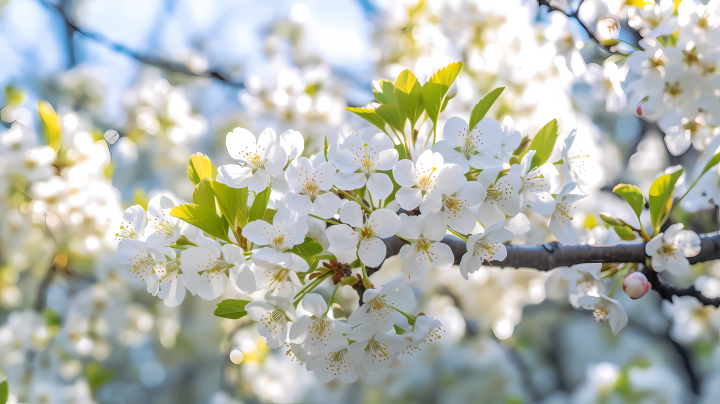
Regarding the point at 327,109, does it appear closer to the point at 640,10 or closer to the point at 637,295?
the point at 640,10

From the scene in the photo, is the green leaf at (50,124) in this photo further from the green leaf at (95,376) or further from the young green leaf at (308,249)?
the green leaf at (95,376)

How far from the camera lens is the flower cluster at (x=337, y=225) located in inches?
14.1

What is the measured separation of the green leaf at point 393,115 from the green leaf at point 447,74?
47mm

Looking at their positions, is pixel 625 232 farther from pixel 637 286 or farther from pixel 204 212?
pixel 204 212

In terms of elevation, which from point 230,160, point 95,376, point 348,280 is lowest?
point 95,376

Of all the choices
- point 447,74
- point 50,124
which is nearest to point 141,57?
point 50,124

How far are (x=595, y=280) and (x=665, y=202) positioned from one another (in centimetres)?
14

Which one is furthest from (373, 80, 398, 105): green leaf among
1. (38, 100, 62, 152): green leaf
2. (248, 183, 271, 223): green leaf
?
(38, 100, 62, 152): green leaf

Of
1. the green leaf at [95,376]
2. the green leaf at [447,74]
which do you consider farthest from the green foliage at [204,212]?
the green leaf at [95,376]

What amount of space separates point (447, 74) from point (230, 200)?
250 mm

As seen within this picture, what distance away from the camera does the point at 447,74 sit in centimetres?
41

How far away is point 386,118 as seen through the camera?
0.41 m

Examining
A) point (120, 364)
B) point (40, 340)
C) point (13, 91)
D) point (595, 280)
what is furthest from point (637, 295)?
point (120, 364)

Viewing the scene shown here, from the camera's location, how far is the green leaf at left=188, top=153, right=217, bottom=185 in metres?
0.42
